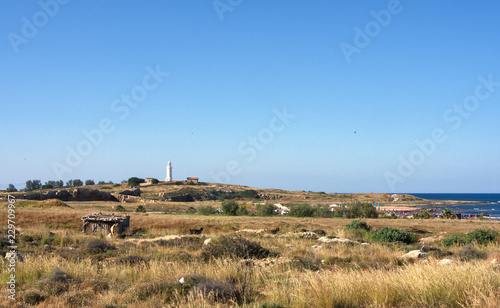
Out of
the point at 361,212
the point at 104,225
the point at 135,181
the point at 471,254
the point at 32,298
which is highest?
the point at 135,181

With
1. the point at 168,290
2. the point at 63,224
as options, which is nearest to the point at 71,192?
the point at 63,224

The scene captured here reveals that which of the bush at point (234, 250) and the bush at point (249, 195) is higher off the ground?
the bush at point (234, 250)

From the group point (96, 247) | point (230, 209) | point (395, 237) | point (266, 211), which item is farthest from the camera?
point (230, 209)

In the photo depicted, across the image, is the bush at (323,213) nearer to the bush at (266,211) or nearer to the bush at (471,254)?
the bush at (266,211)

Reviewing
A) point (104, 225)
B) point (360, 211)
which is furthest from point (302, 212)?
point (104, 225)

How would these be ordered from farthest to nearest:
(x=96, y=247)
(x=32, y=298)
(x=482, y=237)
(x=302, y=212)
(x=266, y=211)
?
1. (x=266, y=211)
2. (x=302, y=212)
3. (x=482, y=237)
4. (x=96, y=247)
5. (x=32, y=298)

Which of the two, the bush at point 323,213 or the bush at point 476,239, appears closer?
the bush at point 476,239

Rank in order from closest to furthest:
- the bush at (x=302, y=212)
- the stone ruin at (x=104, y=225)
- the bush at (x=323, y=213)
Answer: the stone ruin at (x=104, y=225) → the bush at (x=323, y=213) → the bush at (x=302, y=212)

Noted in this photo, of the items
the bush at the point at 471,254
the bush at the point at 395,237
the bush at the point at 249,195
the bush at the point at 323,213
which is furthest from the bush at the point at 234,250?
the bush at the point at 249,195

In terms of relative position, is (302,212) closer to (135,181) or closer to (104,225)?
(104,225)

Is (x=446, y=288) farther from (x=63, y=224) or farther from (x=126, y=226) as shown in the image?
(x=63, y=224)

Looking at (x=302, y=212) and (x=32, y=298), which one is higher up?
(x=32, y=298)

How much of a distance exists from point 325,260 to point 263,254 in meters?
2.42

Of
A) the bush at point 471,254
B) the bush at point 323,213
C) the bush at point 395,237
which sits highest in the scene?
A: the bush at point 471,254
